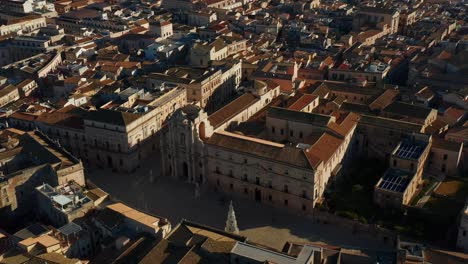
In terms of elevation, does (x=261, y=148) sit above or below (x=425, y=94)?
above

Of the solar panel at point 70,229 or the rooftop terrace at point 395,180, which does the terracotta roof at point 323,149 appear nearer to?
the rooftop terrace at point 395,180

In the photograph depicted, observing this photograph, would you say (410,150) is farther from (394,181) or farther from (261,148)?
(261,148)

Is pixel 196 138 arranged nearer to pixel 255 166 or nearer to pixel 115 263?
pixel 255 166

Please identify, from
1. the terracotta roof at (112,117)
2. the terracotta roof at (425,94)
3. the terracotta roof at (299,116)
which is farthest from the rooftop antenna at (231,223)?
the terracotta roof at (425,94)

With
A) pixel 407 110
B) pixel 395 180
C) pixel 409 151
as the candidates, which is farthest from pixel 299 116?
pixel 395 180

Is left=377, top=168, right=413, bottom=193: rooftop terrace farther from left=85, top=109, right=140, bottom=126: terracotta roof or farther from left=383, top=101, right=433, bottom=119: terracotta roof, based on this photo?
left=85, top=109, right=140, bottom=126: terracotta roof

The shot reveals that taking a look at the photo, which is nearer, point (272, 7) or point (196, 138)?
point (196, 138)

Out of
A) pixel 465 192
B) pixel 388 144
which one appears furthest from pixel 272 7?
pixel 465 192
